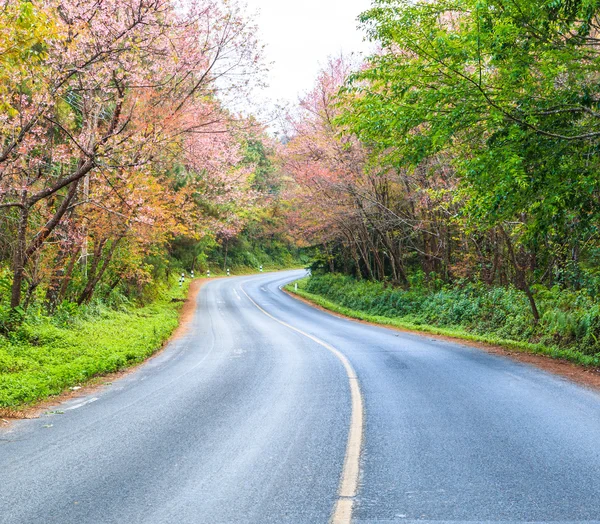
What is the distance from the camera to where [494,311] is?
1714cm

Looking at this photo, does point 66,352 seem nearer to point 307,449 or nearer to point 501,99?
point 307,449

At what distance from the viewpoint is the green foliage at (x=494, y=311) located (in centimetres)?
1245

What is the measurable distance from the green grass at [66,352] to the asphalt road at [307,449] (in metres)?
0.74

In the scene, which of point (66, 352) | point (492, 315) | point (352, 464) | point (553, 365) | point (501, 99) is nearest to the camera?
point (352, 464)

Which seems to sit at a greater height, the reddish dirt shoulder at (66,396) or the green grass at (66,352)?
the green grass at (66,352)

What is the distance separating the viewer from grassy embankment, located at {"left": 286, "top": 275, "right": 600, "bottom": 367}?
12.2m

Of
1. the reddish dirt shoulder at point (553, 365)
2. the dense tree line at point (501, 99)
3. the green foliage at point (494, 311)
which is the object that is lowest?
the reddish dirt shoulder at point (553, 365)

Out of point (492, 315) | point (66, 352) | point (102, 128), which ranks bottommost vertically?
point (492, 315)

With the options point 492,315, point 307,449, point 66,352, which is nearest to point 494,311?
point 492,315

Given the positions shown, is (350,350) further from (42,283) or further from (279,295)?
(279,295)

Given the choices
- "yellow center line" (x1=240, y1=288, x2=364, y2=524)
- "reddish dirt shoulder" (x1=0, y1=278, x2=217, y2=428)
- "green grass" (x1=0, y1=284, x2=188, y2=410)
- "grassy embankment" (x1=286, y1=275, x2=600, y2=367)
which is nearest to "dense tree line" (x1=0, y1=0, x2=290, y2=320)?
"green grass" (x1=0, y1=284, x2=188, y2=410)

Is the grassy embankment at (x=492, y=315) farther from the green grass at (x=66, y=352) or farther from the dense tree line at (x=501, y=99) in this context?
the green grass at (x=66, y=352)

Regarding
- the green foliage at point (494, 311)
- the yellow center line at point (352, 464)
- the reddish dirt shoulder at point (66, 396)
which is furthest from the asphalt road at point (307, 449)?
the green foliage at point (494, 311)

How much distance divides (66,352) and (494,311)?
1275 centimetres
